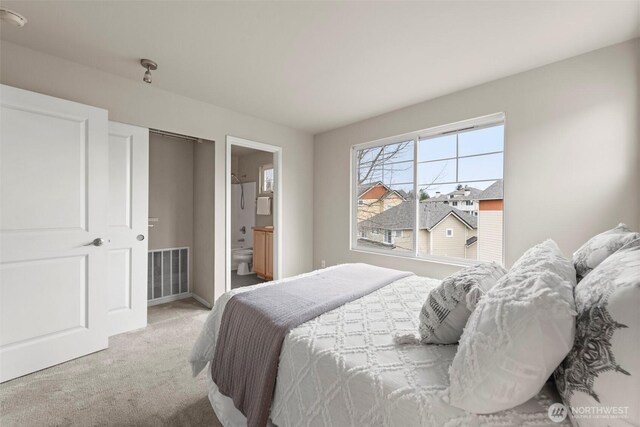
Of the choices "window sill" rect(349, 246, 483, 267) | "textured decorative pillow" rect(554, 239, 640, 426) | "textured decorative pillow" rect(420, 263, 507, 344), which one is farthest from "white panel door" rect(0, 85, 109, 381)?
"textured decorative pillow" rect(554, 239, 640, 426)

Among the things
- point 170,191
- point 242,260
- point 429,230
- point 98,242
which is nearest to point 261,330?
point 98,242

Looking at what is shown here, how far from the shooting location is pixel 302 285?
1.90 m

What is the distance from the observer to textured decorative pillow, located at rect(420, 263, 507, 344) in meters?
1.05

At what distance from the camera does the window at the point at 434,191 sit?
2.78 meters

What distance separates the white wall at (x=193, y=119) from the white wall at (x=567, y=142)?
2.16m

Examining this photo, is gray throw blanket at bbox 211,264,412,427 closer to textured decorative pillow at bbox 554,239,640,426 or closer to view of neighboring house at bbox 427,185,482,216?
textured decorative pillow at bbox 554,239,640,426

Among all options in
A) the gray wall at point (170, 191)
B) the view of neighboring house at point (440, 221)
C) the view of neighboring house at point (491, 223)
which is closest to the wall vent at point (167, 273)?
the gray wall at point (170, 191)

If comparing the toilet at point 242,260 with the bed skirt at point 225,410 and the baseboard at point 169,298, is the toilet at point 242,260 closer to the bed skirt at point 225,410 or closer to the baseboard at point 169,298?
the baseboard at point 169,298

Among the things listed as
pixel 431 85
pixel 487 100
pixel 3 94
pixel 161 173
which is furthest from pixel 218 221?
pixel 487 100

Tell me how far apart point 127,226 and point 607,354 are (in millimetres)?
3445

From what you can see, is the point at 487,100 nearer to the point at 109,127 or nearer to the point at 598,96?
the point at 598,96

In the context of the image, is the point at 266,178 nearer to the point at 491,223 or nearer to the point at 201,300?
the point at 201,300

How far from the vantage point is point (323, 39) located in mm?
2039

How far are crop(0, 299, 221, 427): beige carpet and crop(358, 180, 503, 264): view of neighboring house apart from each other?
261 cm
